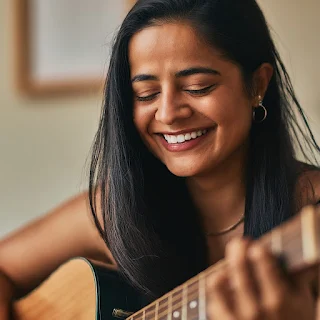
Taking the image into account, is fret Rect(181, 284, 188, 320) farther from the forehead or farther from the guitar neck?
the forehead

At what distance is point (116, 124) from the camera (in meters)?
1.11

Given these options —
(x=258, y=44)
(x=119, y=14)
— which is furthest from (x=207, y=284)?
(x=119, y=14)

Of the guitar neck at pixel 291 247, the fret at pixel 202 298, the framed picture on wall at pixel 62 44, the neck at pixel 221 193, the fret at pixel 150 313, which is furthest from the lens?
the framed picture on wall at pixel 62 44

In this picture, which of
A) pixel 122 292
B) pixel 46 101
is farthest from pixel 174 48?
pixel 46 101

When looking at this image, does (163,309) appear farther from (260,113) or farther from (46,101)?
(46,101)

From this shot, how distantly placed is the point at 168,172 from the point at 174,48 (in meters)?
0.27

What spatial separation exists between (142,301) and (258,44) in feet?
1.53

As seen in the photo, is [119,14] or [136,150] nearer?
[136,150]

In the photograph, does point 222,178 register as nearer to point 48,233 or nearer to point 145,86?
point 145,86

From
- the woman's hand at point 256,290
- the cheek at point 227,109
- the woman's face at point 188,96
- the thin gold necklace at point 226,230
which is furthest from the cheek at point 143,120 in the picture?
the woman's hand at point 256,290

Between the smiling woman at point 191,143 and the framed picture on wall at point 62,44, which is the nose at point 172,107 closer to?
the smiling woman at point 191,143

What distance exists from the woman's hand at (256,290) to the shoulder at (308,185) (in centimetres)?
39

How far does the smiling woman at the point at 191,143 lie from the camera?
1.02 m

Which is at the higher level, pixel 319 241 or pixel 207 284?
pixel 319 241
